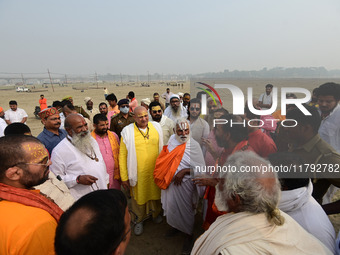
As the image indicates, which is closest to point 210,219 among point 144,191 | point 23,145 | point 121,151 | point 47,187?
point 144,191

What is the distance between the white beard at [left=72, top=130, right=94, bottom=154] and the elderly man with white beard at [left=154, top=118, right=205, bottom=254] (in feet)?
3.31

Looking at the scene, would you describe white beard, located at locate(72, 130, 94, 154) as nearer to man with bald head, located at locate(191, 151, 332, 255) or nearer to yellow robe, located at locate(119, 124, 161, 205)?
yellow robe, located at locate(119, 124, 161, 205)

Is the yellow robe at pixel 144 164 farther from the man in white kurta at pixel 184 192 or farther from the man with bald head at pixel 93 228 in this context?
the man with bald head at pixel 93 228

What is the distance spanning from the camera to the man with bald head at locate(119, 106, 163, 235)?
121 inches

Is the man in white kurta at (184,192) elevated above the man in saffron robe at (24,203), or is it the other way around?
the man in saffron robe at (24,203)

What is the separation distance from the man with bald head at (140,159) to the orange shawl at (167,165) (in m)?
0.38

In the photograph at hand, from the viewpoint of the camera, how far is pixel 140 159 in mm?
3094

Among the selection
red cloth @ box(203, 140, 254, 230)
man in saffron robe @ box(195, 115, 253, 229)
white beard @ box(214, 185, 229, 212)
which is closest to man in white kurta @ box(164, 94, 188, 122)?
man in saffron robe @ box(195, 115, 253, 229)

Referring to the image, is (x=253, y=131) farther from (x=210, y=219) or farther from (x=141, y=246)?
(x=141, y=246)

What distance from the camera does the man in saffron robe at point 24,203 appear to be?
3.56ft

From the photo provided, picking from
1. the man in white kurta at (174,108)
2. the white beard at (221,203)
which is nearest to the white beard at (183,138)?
the white beard at (221,203)

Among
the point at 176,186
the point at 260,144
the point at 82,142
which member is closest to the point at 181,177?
Answer: the point at 176,186

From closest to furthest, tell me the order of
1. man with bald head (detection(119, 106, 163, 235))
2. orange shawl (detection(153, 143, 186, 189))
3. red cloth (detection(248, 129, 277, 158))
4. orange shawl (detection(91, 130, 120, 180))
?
red cloth (detection(248, 129, 277, 158))
orange shawl (detection(153, 143, 186, 189))
man with bald head (detection(119, 106, 163, 235))
orange shawl (detection(91, 130, 120, 180))

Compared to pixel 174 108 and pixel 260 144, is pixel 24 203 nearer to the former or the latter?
pixel 260 144
